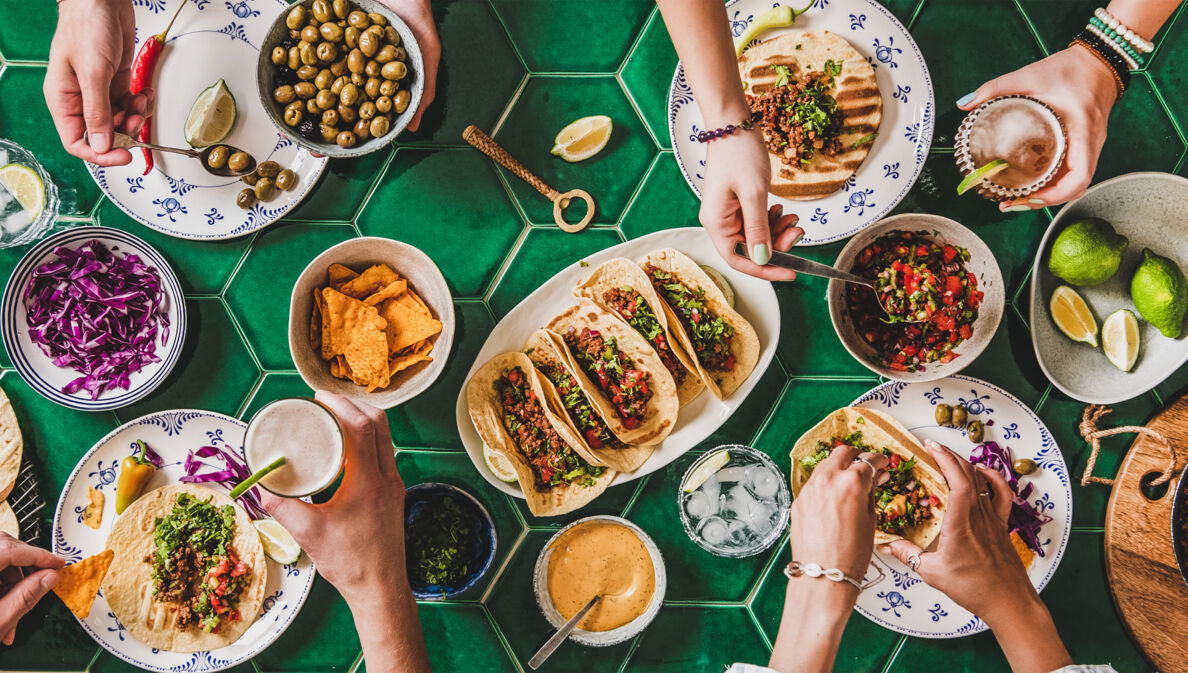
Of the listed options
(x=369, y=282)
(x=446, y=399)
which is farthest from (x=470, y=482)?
(x=369, y=282)

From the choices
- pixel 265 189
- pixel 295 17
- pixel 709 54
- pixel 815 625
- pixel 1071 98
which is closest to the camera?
pixel 709 54

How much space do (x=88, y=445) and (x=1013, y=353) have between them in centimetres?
402

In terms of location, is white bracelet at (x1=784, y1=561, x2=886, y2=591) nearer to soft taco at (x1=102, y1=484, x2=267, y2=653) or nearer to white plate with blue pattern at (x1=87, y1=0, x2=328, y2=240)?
soft taco at (x1=102, y1=484, x2=267, y2=653)

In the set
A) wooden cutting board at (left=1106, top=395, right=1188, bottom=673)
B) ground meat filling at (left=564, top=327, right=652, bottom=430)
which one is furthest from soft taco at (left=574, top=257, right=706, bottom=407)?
wooden cutting board at (left=1106, top=395, right=1188, bottom=673)

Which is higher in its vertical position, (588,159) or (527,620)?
(588,159)

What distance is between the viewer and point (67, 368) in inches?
113

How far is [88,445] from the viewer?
3.01 meters

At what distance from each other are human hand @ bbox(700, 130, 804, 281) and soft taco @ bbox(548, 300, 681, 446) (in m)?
0.53

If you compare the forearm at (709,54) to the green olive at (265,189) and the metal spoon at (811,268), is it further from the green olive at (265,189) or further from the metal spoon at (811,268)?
the green olive at (265,189)

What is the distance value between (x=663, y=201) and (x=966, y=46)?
1.44 meters

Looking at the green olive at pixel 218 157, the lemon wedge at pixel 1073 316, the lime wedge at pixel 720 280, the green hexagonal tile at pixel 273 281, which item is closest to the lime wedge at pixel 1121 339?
the lemon wedge at pixel 1073 316

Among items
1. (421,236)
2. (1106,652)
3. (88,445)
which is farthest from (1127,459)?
(88,445)

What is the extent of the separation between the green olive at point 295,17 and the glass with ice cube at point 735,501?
7.61 ft

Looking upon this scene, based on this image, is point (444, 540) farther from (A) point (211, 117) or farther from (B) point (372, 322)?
(A) point (211, 117)
